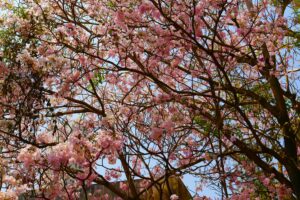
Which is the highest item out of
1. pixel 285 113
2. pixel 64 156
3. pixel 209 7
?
pixel 209 7

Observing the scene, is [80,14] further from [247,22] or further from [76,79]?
[247,22]

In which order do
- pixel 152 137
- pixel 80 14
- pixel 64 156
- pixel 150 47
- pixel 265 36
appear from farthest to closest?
pixel 80 14, pixel 265 36, pixel 150 47, pixel 152 137, pixel 64 156

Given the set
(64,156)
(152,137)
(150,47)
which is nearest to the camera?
(64,156)

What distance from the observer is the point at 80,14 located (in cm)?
645

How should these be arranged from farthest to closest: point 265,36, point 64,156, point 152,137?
1. point 265,36
2. point 152,137
3. point 64,156

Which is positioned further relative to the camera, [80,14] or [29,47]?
[80,14]

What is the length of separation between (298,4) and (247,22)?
1.21 meters

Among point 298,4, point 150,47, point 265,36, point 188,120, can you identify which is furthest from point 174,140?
point 298,4

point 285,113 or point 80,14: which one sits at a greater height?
point 80,14

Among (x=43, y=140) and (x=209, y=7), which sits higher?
(x=209, y=7)

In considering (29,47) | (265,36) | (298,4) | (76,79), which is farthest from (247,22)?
(29,47)

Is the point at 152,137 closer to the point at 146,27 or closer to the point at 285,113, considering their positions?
the point at 146,27

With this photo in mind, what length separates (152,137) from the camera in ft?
16.2

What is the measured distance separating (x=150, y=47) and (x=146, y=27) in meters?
0.28
